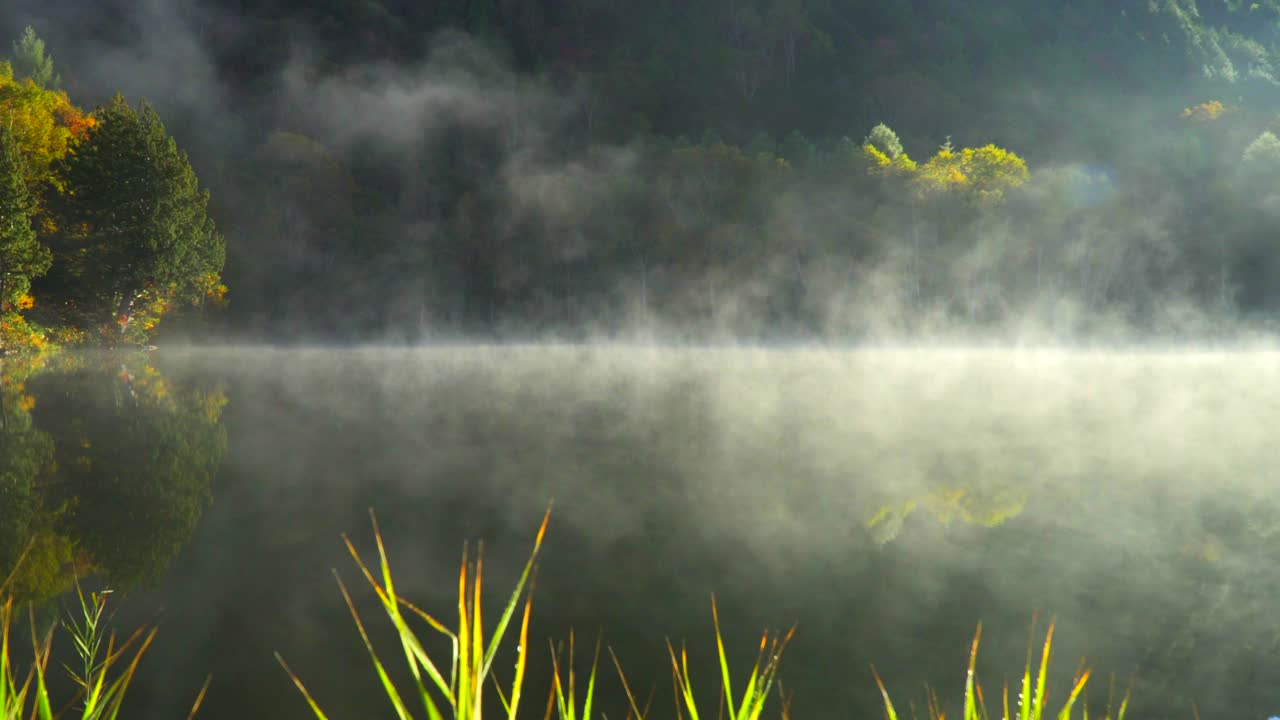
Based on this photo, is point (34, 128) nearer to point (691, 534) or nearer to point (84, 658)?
point (691, 534)

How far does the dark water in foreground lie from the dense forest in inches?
933

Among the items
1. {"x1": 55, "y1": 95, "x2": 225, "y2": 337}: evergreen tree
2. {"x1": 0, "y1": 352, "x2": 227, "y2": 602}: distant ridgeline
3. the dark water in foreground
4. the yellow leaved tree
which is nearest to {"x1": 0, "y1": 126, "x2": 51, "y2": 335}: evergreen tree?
{"x1": 55, "y1": 95, "x2": 225, "y2": 337}: evergreen tree

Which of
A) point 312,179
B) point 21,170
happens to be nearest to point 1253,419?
point 21,170

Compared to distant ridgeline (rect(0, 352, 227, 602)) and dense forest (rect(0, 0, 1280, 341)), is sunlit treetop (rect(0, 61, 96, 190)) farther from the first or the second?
distant ridgeline (rect(0, 352, 227, 602))

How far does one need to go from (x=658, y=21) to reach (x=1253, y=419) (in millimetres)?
99456

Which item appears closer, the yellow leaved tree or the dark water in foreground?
the dark water in foreground

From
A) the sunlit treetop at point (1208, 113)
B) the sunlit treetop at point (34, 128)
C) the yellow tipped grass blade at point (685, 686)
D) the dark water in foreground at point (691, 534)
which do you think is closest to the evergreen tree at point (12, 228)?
the sunlit treetop at point (34, 128)

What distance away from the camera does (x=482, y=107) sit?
257 feet

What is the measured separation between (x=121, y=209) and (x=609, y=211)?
33.6 meters

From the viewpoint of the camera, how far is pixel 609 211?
59.2 metres

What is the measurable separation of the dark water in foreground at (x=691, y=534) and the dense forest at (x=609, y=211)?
23693 mm

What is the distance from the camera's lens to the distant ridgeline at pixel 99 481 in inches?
218

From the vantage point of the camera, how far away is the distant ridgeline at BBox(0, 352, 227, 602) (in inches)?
218

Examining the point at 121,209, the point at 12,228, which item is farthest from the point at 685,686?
the point at 121,209
